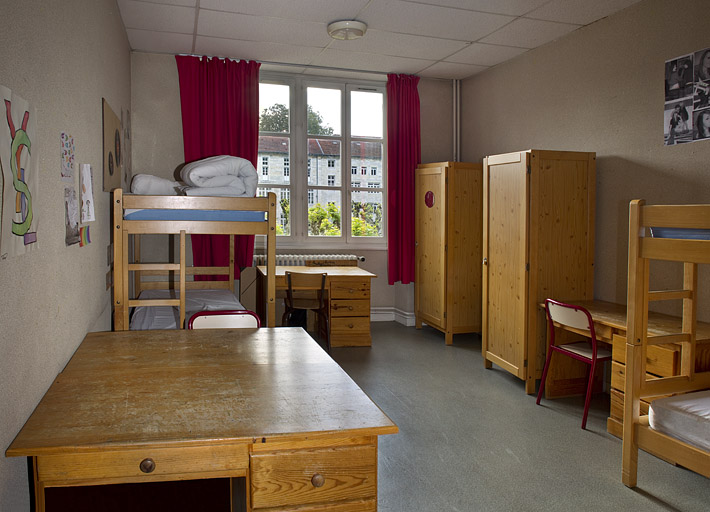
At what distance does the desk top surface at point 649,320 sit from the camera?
3.04m

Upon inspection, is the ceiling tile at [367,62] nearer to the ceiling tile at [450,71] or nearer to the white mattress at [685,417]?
the ceiling tile at [450,71]

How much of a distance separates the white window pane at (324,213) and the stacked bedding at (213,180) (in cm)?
256

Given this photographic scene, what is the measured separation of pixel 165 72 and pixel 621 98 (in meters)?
3.99

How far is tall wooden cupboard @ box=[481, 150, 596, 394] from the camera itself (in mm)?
3902

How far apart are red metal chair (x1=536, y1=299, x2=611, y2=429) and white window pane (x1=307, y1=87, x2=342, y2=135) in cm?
338

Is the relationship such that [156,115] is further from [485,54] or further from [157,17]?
[485,54]

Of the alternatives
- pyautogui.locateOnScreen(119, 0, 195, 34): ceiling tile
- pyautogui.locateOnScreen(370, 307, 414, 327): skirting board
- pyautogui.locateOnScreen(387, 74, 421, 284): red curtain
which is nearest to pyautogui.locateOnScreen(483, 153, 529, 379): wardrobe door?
pyautogui.locateOnScreen(387, 74, 421, 284): red curtain

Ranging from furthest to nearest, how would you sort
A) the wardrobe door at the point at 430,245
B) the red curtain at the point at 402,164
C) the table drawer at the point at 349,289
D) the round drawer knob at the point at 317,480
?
the red curtain at the point at 402,164 → the wardrobe door at the point at 430,245 → the table drawer at the point at 349,289 → the round drawer knob at the point at 317,480

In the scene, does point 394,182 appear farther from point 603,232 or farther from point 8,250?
point 8,250

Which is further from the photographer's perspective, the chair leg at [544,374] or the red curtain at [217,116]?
the red curtain at [217,116]

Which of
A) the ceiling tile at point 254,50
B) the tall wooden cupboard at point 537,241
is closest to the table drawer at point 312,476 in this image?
the tall wooden cupboard at point 537,241

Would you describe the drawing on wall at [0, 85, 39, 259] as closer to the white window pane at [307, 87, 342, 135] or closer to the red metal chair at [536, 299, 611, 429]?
the red metal chair at [536, 299, 611, 429]

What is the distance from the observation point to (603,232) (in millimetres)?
4160

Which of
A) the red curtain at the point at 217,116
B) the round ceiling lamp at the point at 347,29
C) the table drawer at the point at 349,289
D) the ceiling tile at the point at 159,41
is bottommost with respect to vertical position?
the table drawer at the point at 349,289
